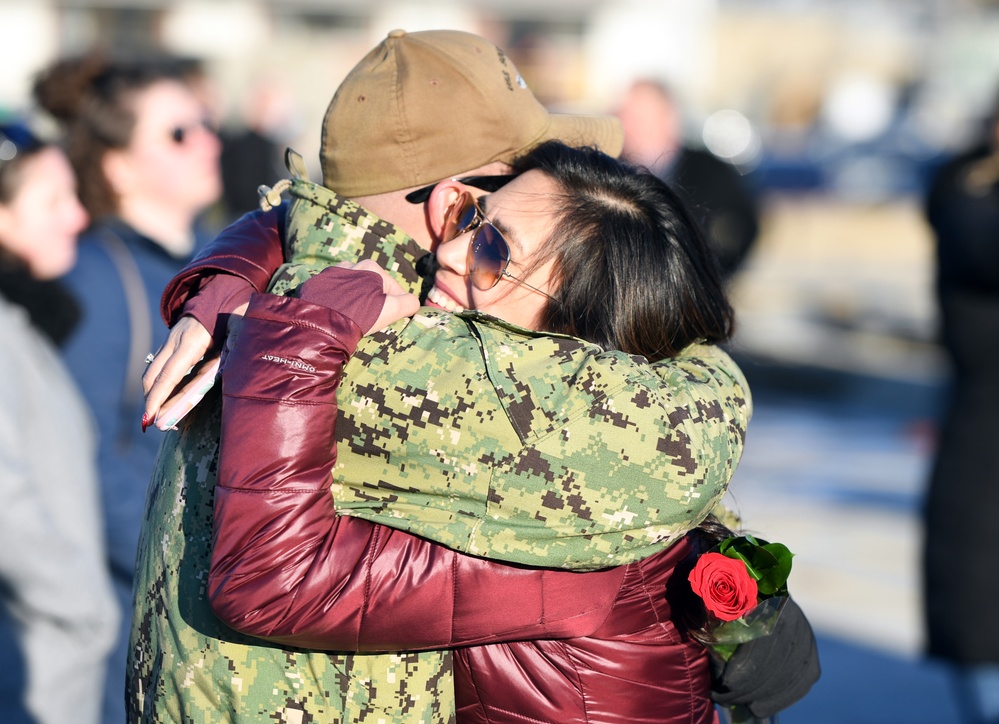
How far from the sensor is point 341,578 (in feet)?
5.12

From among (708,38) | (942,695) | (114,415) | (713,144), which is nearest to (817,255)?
(713,144)

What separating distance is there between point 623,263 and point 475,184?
0.93 feet

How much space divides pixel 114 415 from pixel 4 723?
0.89 meters

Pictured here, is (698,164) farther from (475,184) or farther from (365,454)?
(365,454)

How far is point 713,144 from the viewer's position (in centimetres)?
2638

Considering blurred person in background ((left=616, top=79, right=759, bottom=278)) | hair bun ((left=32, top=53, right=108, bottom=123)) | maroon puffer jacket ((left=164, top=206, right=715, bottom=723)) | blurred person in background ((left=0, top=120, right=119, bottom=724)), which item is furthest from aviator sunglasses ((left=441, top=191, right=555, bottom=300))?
blurred person in background ((left=616, top=79, right=759, bottom=278))

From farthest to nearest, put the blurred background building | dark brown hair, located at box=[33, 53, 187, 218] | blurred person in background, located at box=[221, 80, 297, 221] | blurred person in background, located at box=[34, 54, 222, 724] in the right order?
blurred person in background, located at box=[221, 80, 297, 221] → the blurred background building → dark brown hair, located at box=[33, 53, 187, 218] → blurred person in background, located at box=[34, 54, 222, 724]

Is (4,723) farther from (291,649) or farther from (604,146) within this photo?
(604,146)

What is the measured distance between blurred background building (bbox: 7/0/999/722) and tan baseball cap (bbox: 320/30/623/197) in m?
0.36

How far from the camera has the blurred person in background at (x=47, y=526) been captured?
123 inches

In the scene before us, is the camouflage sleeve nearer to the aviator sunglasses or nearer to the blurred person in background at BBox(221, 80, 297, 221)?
the aviator sunglasses

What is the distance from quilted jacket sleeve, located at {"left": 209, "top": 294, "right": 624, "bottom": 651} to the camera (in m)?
1.53

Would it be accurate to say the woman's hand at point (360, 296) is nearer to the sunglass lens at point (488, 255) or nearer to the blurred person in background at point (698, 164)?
the sunglass lens at point (488, 255)

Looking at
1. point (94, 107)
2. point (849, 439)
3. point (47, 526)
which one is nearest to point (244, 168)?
point (849, 439)
